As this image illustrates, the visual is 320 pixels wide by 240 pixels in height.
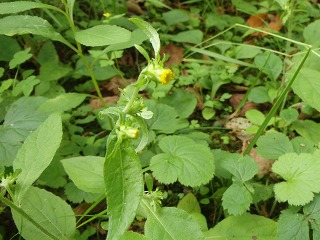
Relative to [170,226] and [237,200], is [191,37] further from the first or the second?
[170,226]

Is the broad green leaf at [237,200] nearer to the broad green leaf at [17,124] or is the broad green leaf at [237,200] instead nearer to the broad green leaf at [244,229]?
the broad green leaf at [244,229]

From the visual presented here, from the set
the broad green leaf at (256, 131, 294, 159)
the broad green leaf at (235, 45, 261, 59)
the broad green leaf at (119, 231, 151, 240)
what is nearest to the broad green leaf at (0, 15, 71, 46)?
the broad green leaf at (119, 231, 151, 240)

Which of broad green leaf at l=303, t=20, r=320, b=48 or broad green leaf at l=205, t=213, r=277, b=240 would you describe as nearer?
broad green leaf at l=205, t=213, r=277, b=240

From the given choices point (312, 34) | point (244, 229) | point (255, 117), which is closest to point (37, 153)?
point (244, 229)

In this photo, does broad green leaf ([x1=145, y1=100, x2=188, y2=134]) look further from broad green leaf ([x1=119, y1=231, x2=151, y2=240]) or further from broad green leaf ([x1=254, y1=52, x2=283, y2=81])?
broad green leaf ([x1=119, y1=231, x2=151, y2=240])

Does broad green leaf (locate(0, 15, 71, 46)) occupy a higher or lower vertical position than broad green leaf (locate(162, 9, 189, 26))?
higher

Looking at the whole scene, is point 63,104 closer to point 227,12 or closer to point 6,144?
point 6,144
